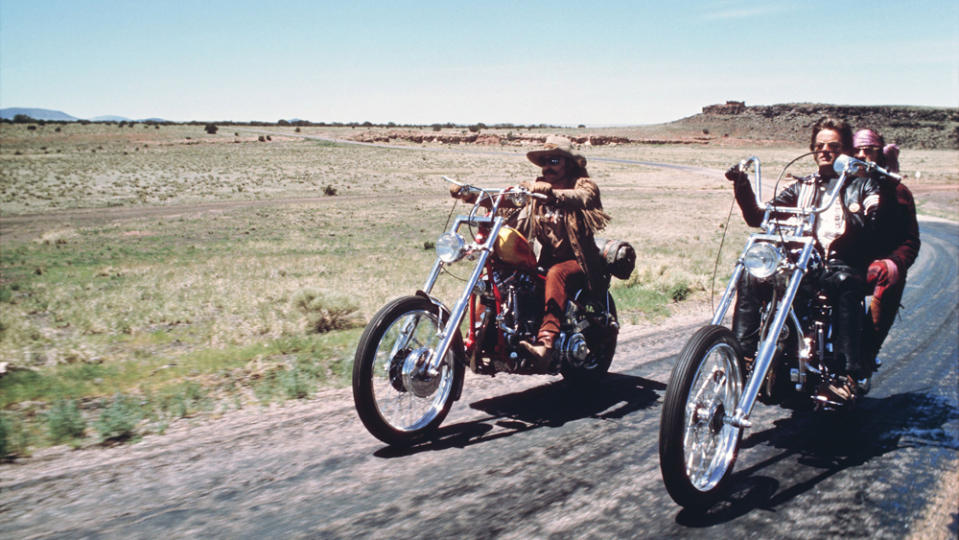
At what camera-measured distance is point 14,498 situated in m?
3.61

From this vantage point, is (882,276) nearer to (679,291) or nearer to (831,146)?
(831,146)

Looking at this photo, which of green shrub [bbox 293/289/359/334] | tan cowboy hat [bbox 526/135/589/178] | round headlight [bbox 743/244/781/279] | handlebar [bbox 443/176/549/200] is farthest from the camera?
green shrub [bbox 293/289/359/334]

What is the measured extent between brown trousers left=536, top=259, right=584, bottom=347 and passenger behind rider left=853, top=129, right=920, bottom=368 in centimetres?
214

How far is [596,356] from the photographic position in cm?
607

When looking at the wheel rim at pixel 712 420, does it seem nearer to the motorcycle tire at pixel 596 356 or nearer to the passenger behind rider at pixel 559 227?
the passenger behind rider at pixel 559 227

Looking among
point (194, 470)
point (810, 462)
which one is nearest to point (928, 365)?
point (810, 462)

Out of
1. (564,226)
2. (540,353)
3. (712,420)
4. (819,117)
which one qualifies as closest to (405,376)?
(540,353)

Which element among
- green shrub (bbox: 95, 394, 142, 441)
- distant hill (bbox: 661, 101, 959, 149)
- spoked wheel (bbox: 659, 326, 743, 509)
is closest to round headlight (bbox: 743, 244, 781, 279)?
spoked wheel (bbox: 659, 326, 743, 509)

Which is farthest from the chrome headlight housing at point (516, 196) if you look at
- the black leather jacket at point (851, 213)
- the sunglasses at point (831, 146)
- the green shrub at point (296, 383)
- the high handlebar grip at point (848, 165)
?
the green shrub at point (296, 383)

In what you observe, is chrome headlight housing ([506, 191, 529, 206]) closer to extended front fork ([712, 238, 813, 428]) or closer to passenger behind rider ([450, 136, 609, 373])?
passenger behind rider ([450, 136, 609, 373])

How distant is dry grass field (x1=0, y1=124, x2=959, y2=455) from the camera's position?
5.96 meters

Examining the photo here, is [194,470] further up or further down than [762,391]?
further down

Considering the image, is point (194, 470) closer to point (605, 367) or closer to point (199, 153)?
point (605, 367)

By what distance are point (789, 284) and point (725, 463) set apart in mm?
1117
